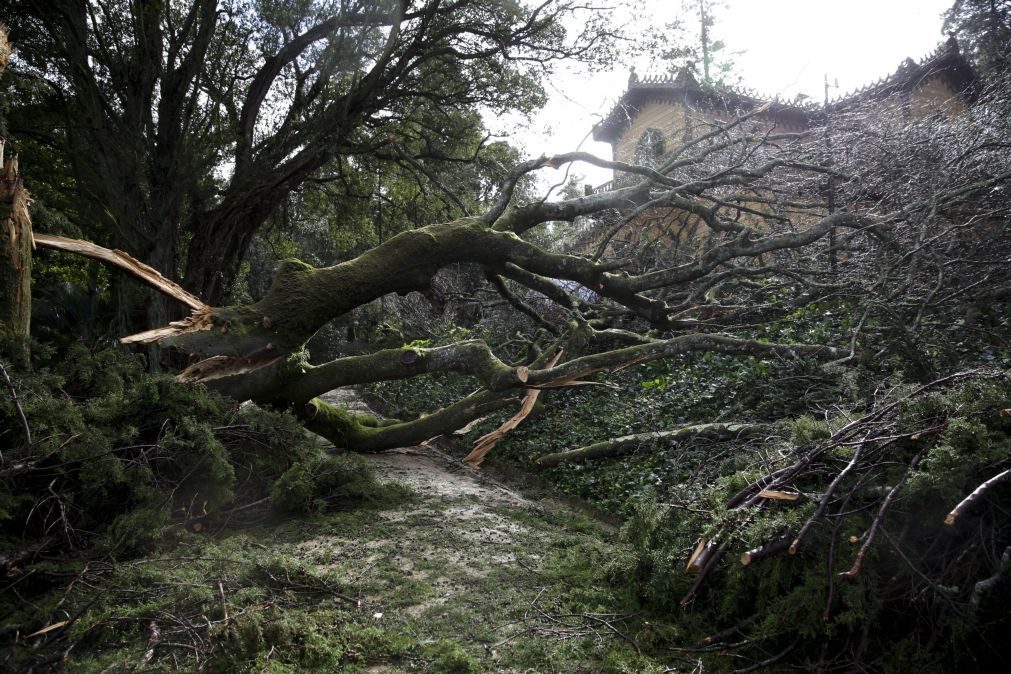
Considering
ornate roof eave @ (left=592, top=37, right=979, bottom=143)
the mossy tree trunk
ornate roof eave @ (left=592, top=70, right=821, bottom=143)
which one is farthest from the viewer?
ornate roof eave @ (left=592, top=70, right=821, bottom=143)

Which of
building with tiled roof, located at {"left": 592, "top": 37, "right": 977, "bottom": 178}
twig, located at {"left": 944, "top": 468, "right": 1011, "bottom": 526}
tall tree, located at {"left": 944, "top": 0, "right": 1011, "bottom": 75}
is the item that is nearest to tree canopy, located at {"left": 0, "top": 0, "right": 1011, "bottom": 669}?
twig, located at {"left": 944, "top": 468, "right": 1011, "bottom": 526}

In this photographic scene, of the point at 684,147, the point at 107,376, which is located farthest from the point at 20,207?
the point at 684,147

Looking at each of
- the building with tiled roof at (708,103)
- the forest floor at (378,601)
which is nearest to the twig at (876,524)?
the forest floor at (378,601)

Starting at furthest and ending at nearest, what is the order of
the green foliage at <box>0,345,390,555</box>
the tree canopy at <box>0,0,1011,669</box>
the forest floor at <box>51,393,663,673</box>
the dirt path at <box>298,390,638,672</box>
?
the green foliage at <box>0,345,390,555</box> → the dirt path at <box>298,390,638,672</box> → the forest floor at <box>51,393,663,673</box> → the tree canopy at <box>0,0,1011,669</box>

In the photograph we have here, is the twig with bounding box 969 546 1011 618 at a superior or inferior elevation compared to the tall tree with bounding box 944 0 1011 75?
inferior

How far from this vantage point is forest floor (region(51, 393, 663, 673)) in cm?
274

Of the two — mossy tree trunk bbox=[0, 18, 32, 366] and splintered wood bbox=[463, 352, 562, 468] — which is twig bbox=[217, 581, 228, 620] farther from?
splintered wood bbox=[463, 352, 562, 468]

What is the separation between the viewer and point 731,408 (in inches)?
227

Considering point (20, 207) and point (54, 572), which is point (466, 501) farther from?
point (20, 207)

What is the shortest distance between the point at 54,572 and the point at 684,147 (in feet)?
23.6

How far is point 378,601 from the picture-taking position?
344 centimetres

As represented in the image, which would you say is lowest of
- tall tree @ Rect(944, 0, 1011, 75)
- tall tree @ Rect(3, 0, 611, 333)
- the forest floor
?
the forest floor

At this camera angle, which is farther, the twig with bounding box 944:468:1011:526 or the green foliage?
the green foliage

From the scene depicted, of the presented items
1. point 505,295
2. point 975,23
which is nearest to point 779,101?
point 505,295
